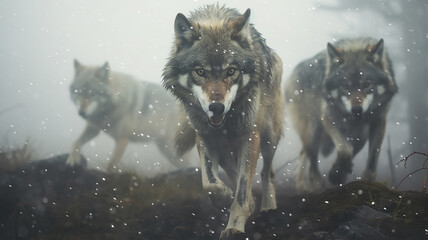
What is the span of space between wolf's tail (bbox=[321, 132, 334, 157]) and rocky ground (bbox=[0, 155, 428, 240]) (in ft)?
2.75

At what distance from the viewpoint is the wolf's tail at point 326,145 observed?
5824 mm

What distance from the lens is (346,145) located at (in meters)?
4.83

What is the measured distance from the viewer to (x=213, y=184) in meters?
3.17

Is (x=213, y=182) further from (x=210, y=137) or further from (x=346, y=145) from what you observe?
(x=346, y=145)

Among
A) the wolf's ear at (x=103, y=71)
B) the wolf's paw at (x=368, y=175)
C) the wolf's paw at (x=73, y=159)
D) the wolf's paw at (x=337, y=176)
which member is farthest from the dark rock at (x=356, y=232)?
the wolf's ear at (x=103, y=71)

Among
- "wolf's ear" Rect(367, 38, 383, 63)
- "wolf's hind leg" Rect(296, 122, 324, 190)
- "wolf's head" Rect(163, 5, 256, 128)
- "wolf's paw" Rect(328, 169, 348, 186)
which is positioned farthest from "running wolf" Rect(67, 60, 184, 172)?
"wolf's ear" Rect(367, 38, 383, 63)

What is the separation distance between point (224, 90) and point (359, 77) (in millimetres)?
2563

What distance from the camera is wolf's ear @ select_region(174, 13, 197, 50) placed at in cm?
343

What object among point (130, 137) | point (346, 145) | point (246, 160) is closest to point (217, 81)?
point (246, 160)

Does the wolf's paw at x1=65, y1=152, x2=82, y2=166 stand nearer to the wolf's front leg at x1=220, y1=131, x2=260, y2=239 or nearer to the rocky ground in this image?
the rocky ground

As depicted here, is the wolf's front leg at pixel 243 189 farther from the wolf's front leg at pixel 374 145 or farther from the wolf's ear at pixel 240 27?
the wolf's front leg at pixel 374 145

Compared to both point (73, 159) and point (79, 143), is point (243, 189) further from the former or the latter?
point (79, 143)

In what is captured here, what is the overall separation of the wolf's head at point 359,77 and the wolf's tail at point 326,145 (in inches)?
32.6

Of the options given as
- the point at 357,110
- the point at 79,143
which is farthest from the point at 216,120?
the point at 79,143
